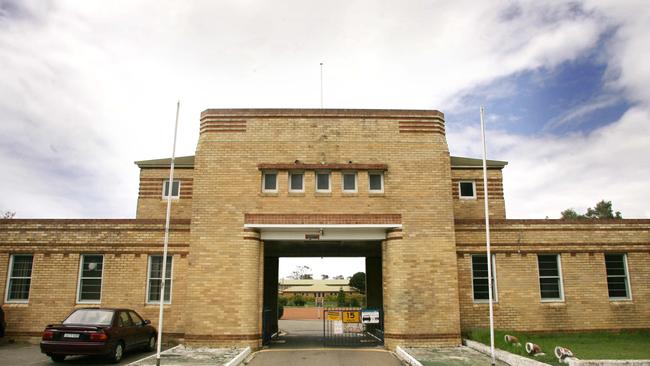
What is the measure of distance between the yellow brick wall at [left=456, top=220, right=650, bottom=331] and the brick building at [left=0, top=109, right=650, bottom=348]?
4cm

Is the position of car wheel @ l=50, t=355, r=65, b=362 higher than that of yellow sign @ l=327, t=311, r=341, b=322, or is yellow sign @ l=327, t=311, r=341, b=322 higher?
yellow sign @ l=327, t=311, r=341, b=322

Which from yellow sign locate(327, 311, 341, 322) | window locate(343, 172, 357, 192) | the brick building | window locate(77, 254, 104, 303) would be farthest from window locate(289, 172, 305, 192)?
window locate(77, 254, 104, 303)

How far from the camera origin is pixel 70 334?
41.4ft

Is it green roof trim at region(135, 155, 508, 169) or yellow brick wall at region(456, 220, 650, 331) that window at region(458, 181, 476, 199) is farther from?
yellow brick wall at region(456, 220, 650, 331)

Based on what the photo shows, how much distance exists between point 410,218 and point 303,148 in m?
4.25

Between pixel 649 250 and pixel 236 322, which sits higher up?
pixel 649 250

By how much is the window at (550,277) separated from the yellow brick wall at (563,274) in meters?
Answer: 0.19

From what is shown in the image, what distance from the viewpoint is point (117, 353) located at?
13.3m

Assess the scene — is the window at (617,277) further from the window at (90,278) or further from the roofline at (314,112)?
the window at (90,278)

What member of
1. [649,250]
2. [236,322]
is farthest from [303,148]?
[649,250]

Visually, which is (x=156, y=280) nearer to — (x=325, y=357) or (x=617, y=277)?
(x=325, y=357)

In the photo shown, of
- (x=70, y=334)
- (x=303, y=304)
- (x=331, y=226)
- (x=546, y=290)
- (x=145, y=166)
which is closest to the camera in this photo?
(x=70, y=334)

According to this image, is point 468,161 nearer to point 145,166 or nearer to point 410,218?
point 410,218

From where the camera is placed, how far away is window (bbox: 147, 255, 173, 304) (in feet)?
57.2
